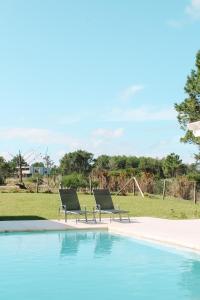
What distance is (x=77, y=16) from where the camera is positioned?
16.0 meters

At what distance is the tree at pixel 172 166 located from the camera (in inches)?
1847

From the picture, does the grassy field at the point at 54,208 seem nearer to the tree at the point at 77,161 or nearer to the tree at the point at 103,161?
the tree at the point at 77,161

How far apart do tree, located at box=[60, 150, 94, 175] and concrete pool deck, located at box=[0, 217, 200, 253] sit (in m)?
60.9

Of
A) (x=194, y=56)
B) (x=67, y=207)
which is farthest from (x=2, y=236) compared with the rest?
(x=194, y=56)

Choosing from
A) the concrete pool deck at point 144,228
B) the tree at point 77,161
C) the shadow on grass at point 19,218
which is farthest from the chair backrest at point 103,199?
the tree at point 77,161

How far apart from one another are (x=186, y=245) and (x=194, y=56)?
16639 millimetres

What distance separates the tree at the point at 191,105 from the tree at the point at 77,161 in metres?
51.0

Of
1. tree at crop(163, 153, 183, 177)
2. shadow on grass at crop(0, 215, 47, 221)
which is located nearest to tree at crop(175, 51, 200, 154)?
shadow on grass at crop(0, 215, 47, 221)

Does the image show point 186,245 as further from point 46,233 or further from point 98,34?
point 98,34

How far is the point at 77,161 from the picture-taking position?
255 ft

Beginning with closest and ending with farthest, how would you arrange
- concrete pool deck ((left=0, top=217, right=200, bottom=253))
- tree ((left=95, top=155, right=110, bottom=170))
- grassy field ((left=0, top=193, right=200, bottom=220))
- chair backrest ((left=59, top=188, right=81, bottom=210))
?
concrete pool deck ((left=0, top=217, right=200, bottom=253)) < chair backrest ((left=59, top=188, right=81, bottom=210)) < grassy field ((left=0, top=193, right=200, bottom=220)) < tree ((left=95, top=155, right=110, bottom=170))

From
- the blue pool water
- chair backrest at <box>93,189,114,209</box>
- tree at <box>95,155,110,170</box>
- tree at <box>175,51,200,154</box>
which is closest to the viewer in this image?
the blue pool water

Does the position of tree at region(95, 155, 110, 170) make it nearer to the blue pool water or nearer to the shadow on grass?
the shadow on grass

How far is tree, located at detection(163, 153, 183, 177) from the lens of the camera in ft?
154
